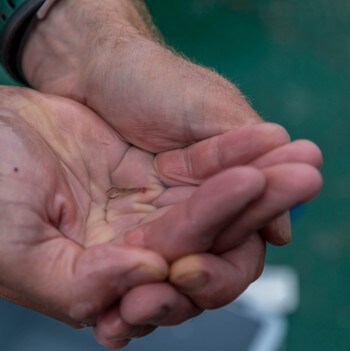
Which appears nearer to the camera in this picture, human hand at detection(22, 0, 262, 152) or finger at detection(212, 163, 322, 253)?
finger at detection(212, 163, 322, 253)

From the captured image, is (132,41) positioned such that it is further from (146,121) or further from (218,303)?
(218,303)

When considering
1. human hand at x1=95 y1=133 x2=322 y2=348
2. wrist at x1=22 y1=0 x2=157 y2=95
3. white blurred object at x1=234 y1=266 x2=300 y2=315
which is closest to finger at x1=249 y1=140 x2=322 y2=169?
human hand at x1=95 y1=133 x2=322 y2=348

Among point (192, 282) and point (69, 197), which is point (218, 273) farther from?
point (69, 197)

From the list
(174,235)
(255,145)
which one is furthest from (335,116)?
(174,235)

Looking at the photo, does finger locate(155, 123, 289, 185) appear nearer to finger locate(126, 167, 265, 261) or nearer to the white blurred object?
finger locate(126, 167, 265, 261)

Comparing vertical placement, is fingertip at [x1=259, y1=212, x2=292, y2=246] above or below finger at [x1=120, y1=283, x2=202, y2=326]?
above

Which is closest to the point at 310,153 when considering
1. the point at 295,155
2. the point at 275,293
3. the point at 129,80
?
the point at 295,155

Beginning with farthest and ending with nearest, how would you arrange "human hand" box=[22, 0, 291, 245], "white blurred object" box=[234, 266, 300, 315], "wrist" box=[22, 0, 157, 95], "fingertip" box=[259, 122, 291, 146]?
"white blurred object" box=[234, 266, 300, 315] → "wrist" box=[22, 0, 157, 95] → "human hand" box=[22, 0, 291, 245] → "fingertip" box=[259, 122, 291, 146]

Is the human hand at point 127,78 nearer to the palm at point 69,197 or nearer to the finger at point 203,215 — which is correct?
the palm at point 69,197
